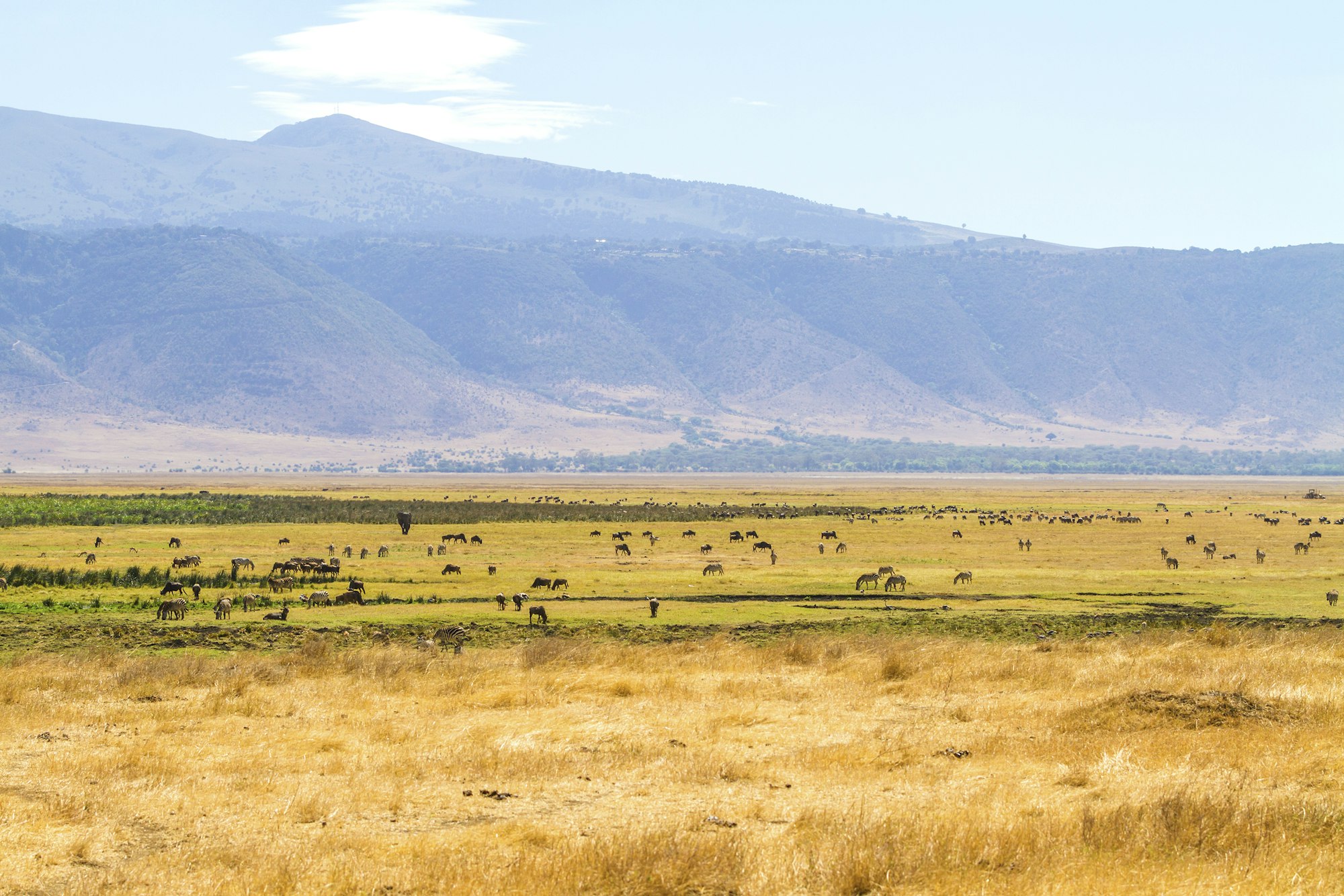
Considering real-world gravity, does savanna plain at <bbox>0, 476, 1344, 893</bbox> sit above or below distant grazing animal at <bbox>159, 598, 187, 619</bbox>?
above

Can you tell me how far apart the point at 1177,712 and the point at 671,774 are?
23.5 feet

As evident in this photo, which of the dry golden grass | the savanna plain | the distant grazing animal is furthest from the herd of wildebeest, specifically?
the dry golden grass

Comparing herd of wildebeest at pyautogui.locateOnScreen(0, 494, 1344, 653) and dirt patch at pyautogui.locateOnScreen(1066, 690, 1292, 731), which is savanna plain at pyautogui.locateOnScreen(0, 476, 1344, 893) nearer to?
dirt patch at pyautogui.locateOnScreen(1066, 690, 1292, 731)

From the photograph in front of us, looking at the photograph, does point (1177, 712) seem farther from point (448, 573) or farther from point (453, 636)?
point (448, 573)

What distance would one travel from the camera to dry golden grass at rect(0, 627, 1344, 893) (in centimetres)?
1228

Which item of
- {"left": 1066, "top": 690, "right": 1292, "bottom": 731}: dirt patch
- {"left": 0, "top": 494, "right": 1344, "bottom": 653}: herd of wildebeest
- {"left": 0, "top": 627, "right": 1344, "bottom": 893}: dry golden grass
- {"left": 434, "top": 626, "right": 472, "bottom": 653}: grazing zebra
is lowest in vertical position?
{"left": 0, "top": 494, "right": 1344, "bottom": 653}: herd of wildebeest

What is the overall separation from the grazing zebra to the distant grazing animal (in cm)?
697

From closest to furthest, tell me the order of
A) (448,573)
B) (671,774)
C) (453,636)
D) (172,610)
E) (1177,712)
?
(671,774) → (1177,712) → (453,636) → (172,610) → (448,573)

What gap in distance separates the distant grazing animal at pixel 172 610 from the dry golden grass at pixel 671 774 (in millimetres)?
7237

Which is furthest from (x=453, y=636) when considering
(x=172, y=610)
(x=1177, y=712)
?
(x=1177, y=712)

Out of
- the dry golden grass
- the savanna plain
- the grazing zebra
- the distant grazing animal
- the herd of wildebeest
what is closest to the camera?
the dry golden grass

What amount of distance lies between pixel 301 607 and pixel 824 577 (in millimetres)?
17530

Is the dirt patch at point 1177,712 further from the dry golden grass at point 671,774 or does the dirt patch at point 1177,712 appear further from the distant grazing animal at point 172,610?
the distant grazing animal at point 172,610

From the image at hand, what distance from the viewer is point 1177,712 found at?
18656 mm
